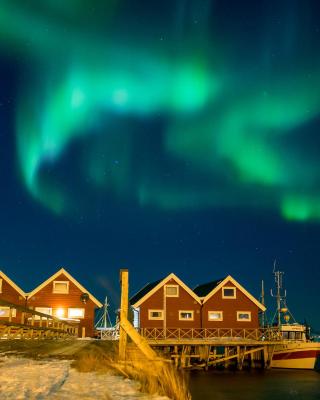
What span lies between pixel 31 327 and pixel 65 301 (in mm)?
26412

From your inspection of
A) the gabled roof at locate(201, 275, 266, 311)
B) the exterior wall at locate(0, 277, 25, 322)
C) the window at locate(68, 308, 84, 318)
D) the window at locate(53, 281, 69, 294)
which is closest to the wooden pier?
the gabled roof at locate(201, 275, 266, 311)

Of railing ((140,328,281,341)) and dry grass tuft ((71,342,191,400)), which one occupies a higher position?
dry grass tuft ((71,342,191,400))

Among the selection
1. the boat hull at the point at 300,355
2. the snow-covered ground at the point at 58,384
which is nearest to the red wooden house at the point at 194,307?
the boat hull at the point at 300,355

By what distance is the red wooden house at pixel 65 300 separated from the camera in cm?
4322

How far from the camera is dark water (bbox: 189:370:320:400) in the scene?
24.8 m

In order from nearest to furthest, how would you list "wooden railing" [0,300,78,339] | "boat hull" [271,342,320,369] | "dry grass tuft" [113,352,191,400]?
"dry grass tuft" [113,352,191,400] < "wooden railing" [0,300,78,339] < "boat hull" [271,342,320,369]

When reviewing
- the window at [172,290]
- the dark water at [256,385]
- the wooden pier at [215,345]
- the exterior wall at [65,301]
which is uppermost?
the window at [172,290]

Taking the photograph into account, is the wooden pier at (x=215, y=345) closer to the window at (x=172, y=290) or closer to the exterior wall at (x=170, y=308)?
the exterior wall at (x=170, y=308)

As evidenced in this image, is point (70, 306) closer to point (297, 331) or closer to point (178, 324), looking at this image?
point (178, 324)

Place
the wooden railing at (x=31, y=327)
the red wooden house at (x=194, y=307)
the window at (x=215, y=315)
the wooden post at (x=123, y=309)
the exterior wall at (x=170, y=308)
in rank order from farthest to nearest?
1. the window at (x=215, y=315)
2. the red wooden house at (x=194, y=307)
3. the exterior wall at (x=170, y=308)
4. the wooden railing at (x=31, y=327)
5. the wooden post at (x=123, y=309)

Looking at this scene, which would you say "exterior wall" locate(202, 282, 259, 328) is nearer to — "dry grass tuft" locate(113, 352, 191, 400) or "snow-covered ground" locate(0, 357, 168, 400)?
"dry grass tuft" locate(113, 352, 191, 400)

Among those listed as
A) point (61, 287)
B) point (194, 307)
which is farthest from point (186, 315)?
point (61, 287)

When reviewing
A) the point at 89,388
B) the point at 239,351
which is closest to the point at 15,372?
the point at 89,388

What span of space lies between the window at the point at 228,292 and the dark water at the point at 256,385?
319 inches
